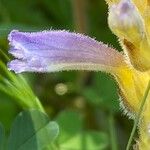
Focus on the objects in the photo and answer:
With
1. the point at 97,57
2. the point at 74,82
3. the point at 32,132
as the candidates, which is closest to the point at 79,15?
the point at 74,82

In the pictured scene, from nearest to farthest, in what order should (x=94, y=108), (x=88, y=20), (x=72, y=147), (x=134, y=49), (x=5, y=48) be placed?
(x=134, y=49), (x=72, y=147), (x=5, y=48), (x=94, y=108), (x=88, y=20)

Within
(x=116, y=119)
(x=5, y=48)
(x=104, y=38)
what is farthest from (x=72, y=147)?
(x=104, y=38)

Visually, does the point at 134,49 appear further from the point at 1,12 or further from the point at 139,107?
the point at 1,12

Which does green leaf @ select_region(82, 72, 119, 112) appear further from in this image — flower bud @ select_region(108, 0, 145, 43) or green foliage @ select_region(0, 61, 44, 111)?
flower bud @ select_region(108, 0, 145, 43)

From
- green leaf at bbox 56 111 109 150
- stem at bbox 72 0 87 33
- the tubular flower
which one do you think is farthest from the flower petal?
stem at bbox 72 0 87 33

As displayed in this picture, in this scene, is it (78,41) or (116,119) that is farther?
(116,119)

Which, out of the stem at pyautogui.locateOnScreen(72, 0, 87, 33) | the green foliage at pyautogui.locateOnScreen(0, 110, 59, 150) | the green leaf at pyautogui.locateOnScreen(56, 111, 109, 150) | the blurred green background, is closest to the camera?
the green foliage at pyautogui.locateOnScreen(0, 110, 59, 150)

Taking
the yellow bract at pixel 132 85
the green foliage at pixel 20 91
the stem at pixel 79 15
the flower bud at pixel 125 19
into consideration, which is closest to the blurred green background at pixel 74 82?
the stem at pixel 79 15

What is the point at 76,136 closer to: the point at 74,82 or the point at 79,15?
the point at 74,82
